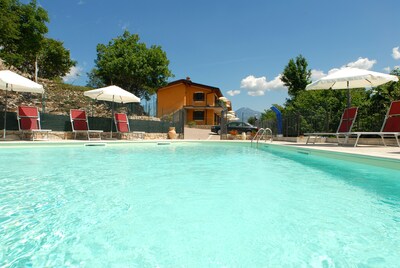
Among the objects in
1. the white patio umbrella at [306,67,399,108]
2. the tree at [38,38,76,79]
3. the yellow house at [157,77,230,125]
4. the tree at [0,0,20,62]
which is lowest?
the white patio umbrella at [306,67,399,108]

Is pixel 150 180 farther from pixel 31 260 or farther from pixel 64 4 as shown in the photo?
pixel 64 4

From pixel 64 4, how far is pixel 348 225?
2373cm

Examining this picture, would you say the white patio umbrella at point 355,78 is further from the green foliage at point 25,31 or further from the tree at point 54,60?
the tree at point 54,60

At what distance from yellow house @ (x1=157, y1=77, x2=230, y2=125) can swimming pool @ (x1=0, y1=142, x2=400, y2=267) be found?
29297mm

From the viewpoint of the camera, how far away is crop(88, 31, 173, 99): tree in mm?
28391

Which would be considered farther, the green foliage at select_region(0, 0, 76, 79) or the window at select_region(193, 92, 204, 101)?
the window at select_region(193, 92, 204, 101)

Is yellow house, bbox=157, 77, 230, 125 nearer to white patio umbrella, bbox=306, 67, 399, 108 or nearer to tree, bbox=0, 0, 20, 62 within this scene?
tree, bbox=0, 0, 20, 62

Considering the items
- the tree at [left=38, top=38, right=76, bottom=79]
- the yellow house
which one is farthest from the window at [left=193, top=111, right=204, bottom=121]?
the tree at [left=38, top=38, right=76, bottom=79]

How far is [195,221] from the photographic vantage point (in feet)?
8.25

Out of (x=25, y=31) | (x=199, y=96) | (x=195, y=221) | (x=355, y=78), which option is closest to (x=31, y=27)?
(x=25, y=31)

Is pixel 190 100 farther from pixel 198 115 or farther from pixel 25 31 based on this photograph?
pixel 25 31

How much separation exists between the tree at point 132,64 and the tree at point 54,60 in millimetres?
5488

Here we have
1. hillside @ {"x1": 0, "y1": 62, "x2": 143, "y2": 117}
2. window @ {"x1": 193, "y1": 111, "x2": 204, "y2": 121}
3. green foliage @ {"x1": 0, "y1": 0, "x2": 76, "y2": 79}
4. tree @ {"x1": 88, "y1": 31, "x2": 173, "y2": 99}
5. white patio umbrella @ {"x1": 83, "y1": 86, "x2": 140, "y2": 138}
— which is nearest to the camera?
white patio umbrella @ {"x1": 83, "y1": 86, "x2": 140, "y2": 138}

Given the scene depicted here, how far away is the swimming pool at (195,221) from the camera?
5.88 ft
